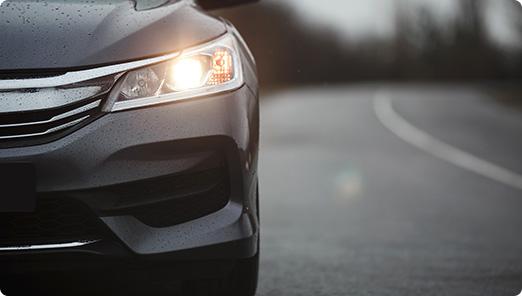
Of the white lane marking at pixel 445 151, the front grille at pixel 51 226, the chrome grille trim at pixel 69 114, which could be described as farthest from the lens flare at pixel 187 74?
the white lane marking at pixel 445 151

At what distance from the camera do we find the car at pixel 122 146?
12.8 feet

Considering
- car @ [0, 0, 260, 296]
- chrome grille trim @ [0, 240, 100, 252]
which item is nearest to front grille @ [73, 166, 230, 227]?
car @ [0, 0, 260, 296]

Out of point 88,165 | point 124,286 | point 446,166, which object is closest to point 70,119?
point 88,165

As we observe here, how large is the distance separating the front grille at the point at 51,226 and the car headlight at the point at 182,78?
Answer: 0.39m

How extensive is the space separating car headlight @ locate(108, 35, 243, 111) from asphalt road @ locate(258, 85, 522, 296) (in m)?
1.62

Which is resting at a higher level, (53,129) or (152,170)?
(53,129)

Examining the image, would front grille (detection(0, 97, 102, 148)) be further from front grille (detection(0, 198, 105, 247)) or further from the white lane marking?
the white lane marking

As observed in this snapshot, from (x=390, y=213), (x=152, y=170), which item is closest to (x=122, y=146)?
(x=152, y=170)

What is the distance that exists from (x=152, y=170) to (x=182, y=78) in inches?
14.5

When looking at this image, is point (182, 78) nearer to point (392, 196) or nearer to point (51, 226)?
point (51, 226)

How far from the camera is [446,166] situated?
15.1 metres

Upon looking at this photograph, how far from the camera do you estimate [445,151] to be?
18.0 meters

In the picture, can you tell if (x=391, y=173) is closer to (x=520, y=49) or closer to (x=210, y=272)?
(x=210, y=272)

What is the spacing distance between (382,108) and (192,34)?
30.4 meters
